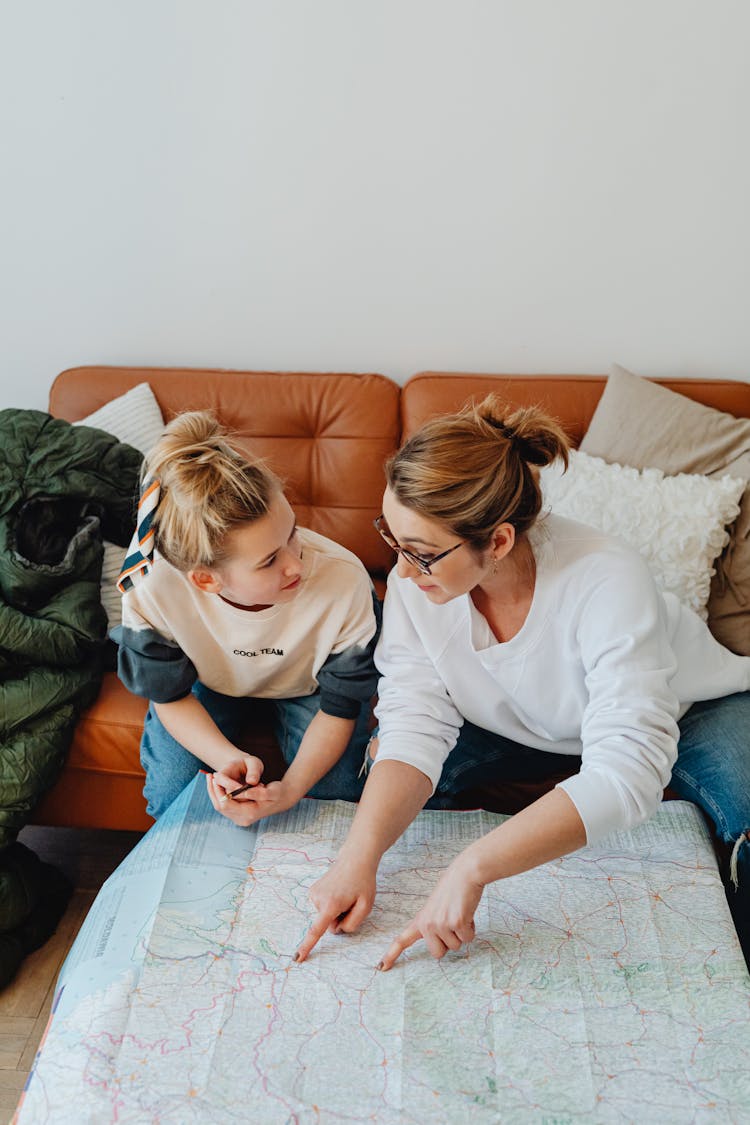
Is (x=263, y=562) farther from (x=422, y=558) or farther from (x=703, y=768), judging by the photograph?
(x=703, y=768)

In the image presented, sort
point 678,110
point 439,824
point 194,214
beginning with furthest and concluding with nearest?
1. point 194,214
2. point 678,110
3. point 439,824

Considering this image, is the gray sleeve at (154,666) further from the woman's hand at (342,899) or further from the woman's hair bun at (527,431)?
the woman's hair bun at (527,431)

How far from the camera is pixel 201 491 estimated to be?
4.36 ft

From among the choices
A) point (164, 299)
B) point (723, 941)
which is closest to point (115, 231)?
point (164, 299)

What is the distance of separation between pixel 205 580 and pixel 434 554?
38cm

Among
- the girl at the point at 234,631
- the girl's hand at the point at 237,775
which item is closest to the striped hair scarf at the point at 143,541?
the girl at the point at 234,631

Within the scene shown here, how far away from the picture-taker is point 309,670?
1645 millimetres

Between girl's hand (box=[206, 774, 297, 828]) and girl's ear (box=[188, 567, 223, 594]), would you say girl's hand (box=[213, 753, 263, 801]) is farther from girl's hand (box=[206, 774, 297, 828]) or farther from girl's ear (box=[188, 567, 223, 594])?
girl's ear (box=[188, 567, 223, 594])

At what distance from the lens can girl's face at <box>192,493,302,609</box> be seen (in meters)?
1.37

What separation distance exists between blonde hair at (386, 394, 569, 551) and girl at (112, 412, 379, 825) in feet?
0.81

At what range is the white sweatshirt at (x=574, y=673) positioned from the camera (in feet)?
4.13

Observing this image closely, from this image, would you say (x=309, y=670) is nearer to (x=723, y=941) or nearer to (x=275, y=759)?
(x=275, y=759)

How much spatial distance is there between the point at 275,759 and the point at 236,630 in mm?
328

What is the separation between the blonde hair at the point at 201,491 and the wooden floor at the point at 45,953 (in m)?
0.92
